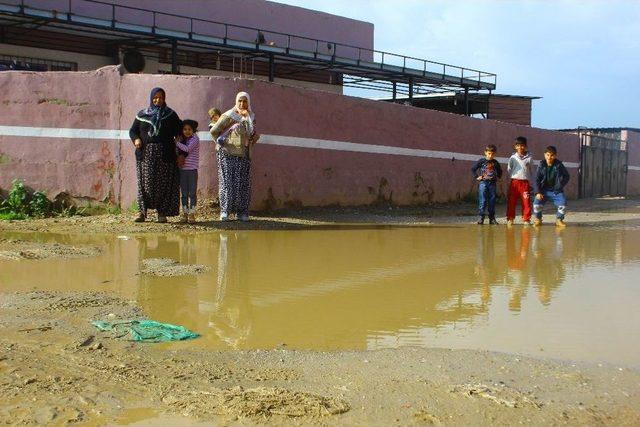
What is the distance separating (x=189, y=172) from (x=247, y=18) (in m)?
16.6

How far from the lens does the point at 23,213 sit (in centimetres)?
980

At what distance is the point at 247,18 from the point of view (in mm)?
24375

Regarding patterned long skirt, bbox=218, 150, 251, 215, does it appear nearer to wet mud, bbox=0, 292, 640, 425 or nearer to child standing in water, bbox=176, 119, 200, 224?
child standing in water, bbox=176, 119, 200, 224

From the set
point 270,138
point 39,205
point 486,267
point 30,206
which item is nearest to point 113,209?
point 39,205

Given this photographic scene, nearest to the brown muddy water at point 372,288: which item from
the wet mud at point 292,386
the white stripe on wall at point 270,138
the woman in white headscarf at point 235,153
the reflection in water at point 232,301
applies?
the reflection in water at point 232,301

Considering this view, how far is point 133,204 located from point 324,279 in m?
5.34

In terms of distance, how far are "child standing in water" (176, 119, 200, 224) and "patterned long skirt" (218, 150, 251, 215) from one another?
1.19 feet

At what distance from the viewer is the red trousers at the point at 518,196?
36.1 ft

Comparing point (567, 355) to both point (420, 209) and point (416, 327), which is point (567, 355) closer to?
point (416, 327)

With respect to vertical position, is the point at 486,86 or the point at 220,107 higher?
the point at 486,86

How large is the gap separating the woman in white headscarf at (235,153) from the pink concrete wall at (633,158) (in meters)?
20.9

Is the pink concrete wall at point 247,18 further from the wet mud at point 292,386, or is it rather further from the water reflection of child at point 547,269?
the wet mud at point 292,386

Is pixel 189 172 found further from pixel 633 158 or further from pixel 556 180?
pixel 633 158

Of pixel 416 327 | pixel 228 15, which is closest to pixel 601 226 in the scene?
pixel 416 327
